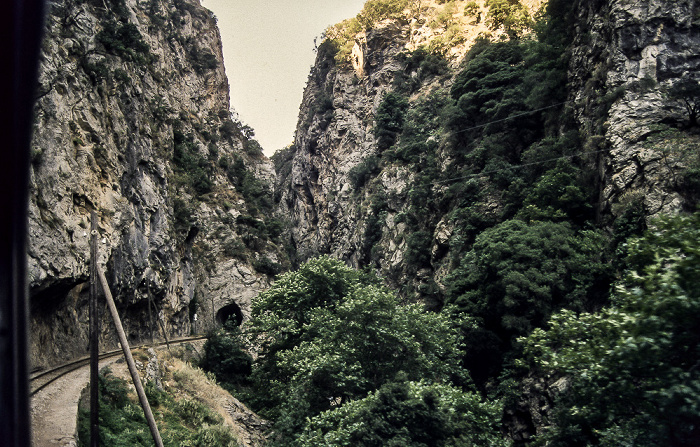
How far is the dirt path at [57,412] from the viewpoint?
31.2 ft

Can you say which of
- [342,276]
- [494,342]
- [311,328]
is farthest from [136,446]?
[494,342]

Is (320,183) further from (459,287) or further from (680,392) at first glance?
(680,392)

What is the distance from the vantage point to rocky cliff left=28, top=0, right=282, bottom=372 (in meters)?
18.6

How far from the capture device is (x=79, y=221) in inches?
808

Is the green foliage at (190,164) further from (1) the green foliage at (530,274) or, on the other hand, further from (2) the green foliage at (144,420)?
(1) the green foliage at (530,274)

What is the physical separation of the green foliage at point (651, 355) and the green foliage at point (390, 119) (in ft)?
148

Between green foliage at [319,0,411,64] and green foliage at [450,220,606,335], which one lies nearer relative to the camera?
green foliage at [450,220,606,335]

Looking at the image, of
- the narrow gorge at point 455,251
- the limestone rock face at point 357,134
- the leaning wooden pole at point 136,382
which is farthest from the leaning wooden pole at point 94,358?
the limestone rock face at point 357,134

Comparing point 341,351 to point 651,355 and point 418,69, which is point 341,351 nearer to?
point 651,355

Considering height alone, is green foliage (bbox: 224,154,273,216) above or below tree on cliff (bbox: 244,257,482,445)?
above

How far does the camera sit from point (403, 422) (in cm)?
1266

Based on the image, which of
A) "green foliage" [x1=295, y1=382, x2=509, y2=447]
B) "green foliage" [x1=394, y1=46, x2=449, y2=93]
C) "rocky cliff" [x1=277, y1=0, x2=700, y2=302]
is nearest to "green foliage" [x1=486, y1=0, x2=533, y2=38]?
"rocky cliff" [x1=277, y1=0, x2=700, y2=302]

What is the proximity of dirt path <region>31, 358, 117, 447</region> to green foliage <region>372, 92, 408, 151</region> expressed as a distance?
43.2 metres

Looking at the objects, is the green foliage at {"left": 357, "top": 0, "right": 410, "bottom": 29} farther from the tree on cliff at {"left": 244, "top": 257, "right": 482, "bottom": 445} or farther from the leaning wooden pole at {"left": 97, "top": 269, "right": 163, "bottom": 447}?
the leaning wooden pole at {"left": 97, "top": 269, "right": 163, "bottom": 447}
